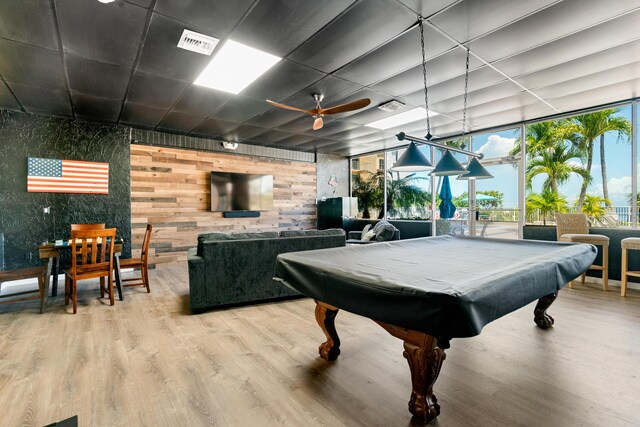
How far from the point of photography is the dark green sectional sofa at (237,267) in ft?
10.9

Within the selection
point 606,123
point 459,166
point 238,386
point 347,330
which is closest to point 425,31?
point 459,166

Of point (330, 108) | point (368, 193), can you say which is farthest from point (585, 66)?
point (368, 193)

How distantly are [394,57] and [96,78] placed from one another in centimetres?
350

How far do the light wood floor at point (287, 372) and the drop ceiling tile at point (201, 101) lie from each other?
9.46 feet

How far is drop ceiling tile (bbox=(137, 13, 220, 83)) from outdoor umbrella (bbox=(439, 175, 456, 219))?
18.7 ft

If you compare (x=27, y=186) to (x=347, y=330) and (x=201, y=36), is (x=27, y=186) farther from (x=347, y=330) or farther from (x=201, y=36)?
(x=347, y=330)

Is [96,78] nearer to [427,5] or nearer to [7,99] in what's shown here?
→ [7,99]

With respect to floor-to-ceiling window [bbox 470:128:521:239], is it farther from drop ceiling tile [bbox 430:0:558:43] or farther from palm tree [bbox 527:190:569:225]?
drop ceiling tile [bbox 430:0:558:43]

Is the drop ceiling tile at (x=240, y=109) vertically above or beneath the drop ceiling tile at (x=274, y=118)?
beneath

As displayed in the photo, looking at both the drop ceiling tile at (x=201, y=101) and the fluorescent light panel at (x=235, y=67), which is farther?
the drop ceiling tile at (x=201, y=101)

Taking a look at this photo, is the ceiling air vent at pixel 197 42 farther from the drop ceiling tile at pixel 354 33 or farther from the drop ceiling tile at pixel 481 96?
the drop ceiling tile at pixel 481 96

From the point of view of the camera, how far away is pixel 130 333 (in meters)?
2.79

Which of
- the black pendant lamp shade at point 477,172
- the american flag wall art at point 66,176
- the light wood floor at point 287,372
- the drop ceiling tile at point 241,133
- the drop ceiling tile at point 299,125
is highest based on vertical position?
the drop ceiling tile at point 241,133

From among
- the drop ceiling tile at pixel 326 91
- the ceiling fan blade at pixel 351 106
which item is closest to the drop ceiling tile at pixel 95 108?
the drop ceiling tile at pixel 326 91
